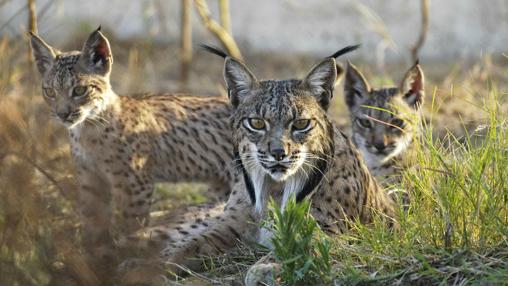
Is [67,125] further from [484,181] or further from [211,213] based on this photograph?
[484,181]

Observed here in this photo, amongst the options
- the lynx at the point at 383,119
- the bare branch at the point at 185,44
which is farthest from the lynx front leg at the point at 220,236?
A: the bare branch at the point at 185,44

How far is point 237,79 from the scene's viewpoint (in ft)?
21.8

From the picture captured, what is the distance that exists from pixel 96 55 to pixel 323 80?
2336 mm

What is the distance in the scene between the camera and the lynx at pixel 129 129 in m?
7.98

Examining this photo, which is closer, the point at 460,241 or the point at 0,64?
the point at 460,241

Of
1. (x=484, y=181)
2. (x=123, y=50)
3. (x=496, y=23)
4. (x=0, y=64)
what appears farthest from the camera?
(x=496, y=23)

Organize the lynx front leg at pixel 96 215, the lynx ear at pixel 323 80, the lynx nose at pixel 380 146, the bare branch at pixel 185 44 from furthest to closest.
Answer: the bare branch at pixel 185 44 < the lynx nose at pixel 380 146 < the lynx ear at pixel 323 80 < the lynx front leg at pixel 96 215

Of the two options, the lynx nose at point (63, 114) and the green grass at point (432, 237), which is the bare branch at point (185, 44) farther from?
the green grass at point (432, 237)

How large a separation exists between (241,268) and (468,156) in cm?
154

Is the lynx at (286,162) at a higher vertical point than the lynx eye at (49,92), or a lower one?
lower

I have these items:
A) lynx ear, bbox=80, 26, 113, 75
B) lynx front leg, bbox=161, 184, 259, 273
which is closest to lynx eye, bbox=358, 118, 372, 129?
lynx front leg, bbox=161, 184, 259, 273

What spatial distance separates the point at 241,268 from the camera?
6.36 meters

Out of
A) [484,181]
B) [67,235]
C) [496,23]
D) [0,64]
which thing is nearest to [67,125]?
[0,64]

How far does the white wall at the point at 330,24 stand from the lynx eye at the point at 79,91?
5172mm
